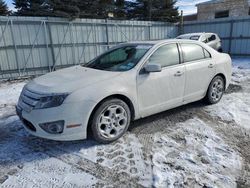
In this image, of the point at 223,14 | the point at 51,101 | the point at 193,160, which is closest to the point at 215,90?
the point at 193,160

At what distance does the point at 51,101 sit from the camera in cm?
283

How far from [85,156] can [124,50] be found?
2.07 m

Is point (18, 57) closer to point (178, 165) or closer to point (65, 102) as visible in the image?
point (65, 102)

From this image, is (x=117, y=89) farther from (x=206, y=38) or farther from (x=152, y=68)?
(x=206, y=38)

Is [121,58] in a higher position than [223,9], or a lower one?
lower

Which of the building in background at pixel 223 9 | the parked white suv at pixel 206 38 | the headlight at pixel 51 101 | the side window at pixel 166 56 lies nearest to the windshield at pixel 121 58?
the side window at pixel 166 56

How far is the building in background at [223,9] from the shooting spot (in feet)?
54.5

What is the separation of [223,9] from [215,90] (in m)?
15.9

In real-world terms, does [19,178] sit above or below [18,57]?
below

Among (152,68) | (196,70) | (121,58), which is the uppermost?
(121,58)

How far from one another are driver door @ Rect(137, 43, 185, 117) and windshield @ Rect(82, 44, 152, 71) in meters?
0.22

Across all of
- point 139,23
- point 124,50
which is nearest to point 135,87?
point 124,50

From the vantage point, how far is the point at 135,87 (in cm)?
337

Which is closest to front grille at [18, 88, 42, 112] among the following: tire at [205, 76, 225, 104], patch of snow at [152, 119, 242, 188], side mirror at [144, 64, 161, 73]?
side mirror at [144, 64, 161, 73]
